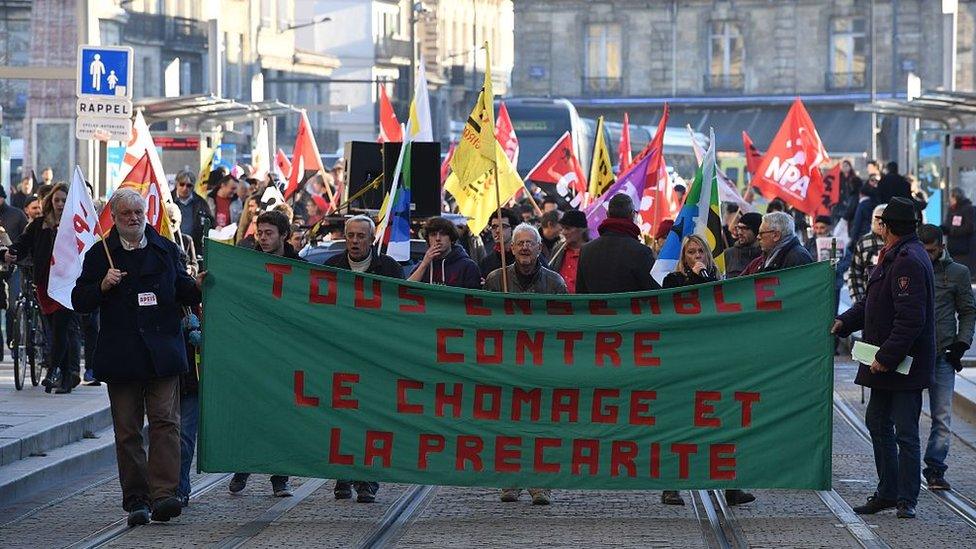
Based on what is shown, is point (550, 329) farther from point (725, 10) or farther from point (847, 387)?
point (725, 10)

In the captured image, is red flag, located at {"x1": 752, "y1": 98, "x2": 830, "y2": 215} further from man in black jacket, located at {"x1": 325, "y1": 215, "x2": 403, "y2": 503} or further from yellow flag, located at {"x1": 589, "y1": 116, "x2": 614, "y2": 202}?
man in black jacket, located at {"x1": 325, "y1": 215, "x2": 403, "y2": 503}

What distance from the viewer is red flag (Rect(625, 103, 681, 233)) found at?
20906 mm

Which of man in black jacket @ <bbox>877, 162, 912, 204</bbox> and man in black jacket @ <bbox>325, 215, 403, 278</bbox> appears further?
man in black jacket @ <bbox>877, 162, 912, 204</bbox>

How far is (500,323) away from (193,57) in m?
66.8

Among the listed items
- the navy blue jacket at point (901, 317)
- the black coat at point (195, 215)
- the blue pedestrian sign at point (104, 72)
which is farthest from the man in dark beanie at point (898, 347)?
the black coat at point (195, 215)

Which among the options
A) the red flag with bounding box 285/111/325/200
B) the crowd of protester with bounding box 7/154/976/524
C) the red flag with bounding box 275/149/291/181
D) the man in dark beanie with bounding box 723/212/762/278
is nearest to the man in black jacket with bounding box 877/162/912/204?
the red flag with bounding box 285/111/325/200

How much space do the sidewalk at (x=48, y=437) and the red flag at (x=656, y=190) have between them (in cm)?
655

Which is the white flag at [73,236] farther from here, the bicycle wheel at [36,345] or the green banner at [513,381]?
the bicycle wheel at [36,345]

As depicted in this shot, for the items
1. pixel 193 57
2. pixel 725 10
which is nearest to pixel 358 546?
pixel 193 57

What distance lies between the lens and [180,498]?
1164cm

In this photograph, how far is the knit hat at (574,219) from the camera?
1449cm

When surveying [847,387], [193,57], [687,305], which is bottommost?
[847,387]

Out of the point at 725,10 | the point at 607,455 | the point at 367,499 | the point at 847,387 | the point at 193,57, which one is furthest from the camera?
the point at 725,10

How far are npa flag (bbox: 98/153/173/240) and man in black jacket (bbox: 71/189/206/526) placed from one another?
2.98 feet
